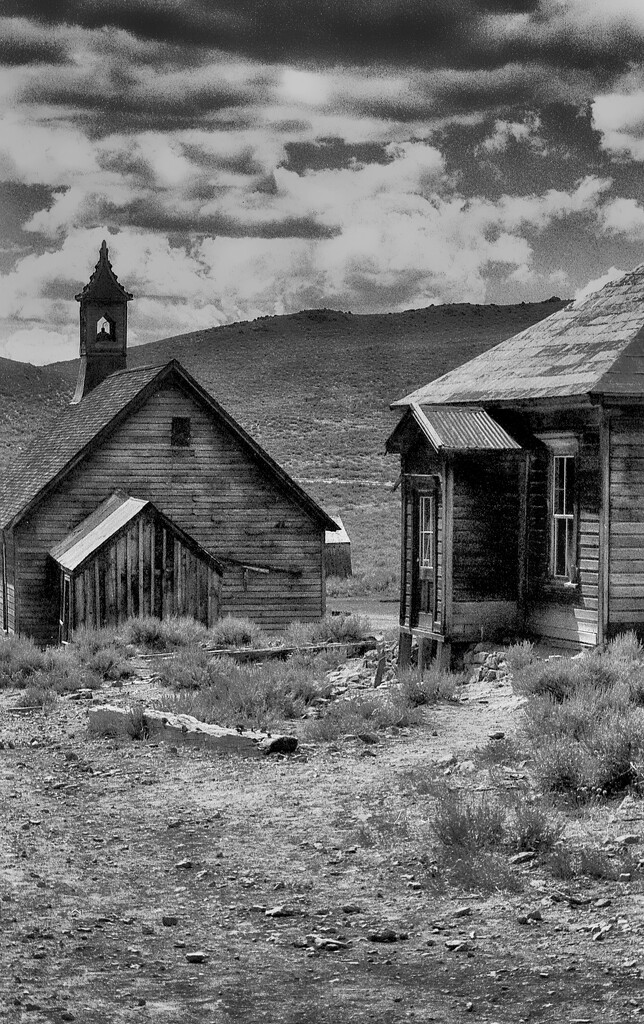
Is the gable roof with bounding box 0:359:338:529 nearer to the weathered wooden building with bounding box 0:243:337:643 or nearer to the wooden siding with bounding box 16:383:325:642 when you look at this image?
the weathered wooden building with bounding box 0:243:337:643

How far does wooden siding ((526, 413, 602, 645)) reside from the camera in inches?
676

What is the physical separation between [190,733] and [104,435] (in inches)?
567

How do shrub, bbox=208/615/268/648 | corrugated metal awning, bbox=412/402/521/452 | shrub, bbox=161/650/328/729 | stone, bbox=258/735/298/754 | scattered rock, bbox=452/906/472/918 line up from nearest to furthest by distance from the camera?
scattered rock, bbox=452/906/472/918, stone, bbox=258/735/298/754, shrub, bbox=161/650/328/729, corrugated metal awning, bbox=412/402/521/452, shrub, bbox=208/615/268/648

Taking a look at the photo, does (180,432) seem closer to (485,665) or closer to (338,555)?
(485,665)

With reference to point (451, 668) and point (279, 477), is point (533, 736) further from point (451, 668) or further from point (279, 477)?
point (279, 477)

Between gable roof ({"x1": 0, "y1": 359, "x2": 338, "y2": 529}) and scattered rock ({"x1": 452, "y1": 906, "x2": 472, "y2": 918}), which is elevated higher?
gable roof ({"x1": 0, "y1": 359, "x2": 338, "y2": 529})

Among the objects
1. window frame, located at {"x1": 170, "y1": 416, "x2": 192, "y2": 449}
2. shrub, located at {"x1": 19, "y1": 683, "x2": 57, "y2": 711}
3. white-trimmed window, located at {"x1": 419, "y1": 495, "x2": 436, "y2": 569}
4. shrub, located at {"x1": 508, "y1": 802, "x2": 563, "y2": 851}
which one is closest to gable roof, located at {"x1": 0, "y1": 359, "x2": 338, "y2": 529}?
window frame, located at {"x1": 170, "y1": 416, "x2": 192, "y2": 449}

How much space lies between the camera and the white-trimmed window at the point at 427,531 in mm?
19141

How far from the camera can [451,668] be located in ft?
61.3

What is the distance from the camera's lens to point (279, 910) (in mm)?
8039

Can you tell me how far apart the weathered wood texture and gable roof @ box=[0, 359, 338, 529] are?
107 inches

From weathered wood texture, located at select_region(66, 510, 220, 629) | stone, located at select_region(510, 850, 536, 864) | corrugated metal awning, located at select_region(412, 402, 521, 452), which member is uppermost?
corrugated metal awning, located at select_region(412, 402, 521, 452)

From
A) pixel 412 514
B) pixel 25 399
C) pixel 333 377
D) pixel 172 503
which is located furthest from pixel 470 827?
pixel 25 399

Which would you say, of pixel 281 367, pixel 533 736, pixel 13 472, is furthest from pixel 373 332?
pixel 533 736
